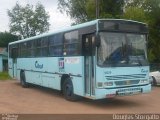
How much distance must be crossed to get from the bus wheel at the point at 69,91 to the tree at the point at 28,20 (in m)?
63.8

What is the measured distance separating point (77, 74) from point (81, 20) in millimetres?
32257

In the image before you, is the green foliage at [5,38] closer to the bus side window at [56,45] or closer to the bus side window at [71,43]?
the bus side window at [56,45]

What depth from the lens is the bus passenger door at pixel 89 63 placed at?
1440cm

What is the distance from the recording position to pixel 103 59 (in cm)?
1391

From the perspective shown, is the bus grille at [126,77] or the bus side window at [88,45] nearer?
the bus grille at [126,77]

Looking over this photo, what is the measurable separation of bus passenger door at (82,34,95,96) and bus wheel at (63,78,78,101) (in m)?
1.47

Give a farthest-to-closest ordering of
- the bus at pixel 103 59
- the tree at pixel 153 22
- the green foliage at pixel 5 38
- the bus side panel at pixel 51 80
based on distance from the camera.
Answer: the green foliage at pixel 5 38 → the tree at pixel 153 22 → the bus side panel at pixel 51 80 → the bus at pixel 103 59

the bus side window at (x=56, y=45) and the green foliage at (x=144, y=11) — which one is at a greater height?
the green foliage at (x=144, y=11)

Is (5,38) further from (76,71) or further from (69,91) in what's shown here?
(76,71)

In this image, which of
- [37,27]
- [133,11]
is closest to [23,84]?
[133,11]

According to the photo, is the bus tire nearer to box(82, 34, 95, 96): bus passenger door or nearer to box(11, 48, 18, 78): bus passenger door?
box(82, 34, 95, 96): bus passenger door

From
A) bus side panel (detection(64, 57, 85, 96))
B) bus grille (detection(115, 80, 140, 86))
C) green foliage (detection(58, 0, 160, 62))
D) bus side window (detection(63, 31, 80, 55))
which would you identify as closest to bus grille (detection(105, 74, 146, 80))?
bus grille (detection(115, 80, 140, 86))

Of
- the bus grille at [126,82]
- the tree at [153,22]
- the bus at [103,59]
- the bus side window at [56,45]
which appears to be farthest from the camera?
the tree at [153,22]

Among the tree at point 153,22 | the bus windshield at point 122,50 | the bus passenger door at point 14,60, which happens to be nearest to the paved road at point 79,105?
the bus windshield at point 122,50
